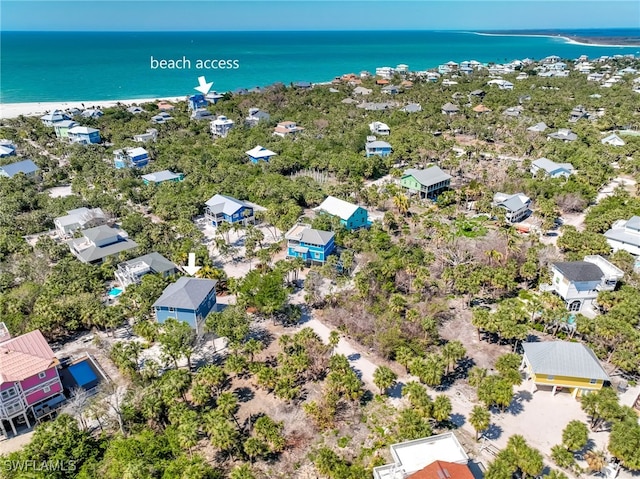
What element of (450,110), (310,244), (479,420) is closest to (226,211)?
(310,244)

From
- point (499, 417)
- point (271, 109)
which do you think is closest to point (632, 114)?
point (271, 109)

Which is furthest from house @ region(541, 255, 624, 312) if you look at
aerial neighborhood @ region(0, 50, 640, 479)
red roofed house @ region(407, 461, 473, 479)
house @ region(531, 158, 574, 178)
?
house @ region(531, 158, 574, 178)

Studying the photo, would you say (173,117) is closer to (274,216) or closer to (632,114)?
(274,216)

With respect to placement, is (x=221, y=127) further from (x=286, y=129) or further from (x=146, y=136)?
(x=146, y=136)

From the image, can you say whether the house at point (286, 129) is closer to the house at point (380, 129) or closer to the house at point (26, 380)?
the house at point (380, 129)

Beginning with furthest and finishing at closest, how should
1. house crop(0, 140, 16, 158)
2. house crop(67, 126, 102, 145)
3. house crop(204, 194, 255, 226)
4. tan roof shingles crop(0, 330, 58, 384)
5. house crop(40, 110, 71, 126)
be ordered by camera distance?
house crop(40, 110, 71, 126) → house crop(67, 126, 102, 145) → house crop(0, 140, 16, 158) → house crop(204, 194, 255, 226) → tan roof shingles crop(0, 330, 58, 384)

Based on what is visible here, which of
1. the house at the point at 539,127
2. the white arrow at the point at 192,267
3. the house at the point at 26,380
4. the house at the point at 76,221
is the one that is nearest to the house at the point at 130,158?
the house at the point at 76,221

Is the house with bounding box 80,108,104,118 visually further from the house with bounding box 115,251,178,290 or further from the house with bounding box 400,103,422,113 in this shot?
the house with bounding box 115,251,178,290
